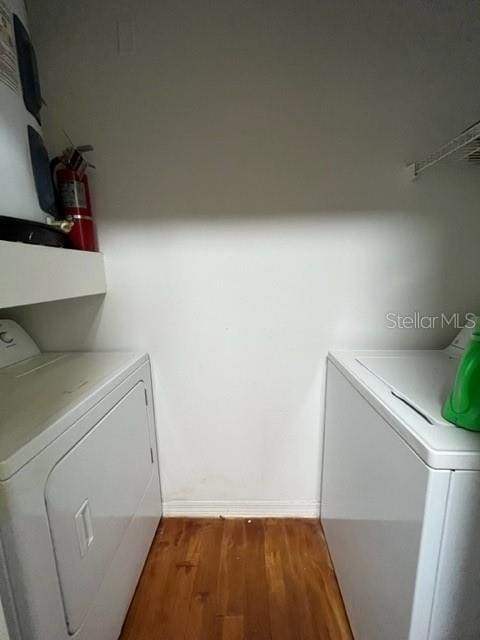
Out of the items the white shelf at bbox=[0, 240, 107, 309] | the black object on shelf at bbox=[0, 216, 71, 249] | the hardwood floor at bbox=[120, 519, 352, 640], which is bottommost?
the hardwood floor at bbox=[120, 519, 352, 640]

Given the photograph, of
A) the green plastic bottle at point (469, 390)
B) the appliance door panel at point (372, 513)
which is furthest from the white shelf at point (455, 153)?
the appliance door panel at point (372, 513)

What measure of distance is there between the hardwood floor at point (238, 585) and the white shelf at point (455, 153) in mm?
1838

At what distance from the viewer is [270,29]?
46.9 inches

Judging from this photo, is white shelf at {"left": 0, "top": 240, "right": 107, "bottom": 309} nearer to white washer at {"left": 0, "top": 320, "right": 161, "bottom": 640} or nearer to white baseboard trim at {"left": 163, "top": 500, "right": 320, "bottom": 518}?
white washer at {"left": 0, "top": 320, "right": 161, "bottom": 640}

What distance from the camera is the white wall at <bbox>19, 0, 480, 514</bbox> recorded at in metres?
1.20

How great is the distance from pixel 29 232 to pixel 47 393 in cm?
55

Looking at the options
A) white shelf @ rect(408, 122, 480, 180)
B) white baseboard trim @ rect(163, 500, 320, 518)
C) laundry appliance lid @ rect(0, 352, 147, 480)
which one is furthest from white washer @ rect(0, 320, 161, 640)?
white shelf @ rect(408, 122, 480, 180)

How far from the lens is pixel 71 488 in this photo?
0.76 metres

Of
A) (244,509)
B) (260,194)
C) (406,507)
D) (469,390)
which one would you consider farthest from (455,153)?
(244,509)

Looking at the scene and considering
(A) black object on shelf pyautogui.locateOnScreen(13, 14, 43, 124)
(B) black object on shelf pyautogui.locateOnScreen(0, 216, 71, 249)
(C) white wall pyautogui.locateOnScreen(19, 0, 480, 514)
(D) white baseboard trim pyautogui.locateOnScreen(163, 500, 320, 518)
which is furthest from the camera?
(D) white baseboard trim pyautogui.locateOnScreen(163, 500, 320, 518)

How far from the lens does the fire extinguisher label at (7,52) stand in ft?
3.04

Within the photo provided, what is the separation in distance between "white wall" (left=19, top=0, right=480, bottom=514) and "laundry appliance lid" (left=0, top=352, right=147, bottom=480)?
0.69 feet

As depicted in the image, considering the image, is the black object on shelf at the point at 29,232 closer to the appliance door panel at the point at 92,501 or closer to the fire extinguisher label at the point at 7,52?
the fire extinguisher label at the point at 7,52

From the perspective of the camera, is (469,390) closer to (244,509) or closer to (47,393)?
(47,393)
